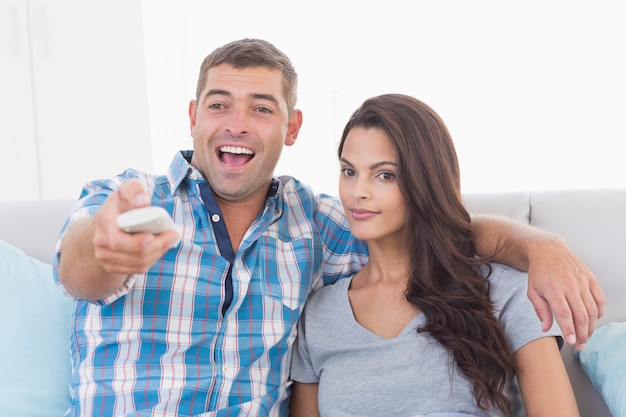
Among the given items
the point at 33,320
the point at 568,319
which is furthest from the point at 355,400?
the point at 33,320

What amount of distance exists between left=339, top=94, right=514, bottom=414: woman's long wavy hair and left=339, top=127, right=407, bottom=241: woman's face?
2cm

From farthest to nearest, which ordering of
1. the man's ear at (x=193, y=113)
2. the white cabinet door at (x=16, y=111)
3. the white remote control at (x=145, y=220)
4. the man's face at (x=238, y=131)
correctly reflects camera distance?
1. the white cabinet door at (x=16, y=111)
2. the man's ear at (x=193, y=113)
3. the man's face at (x=238, y=131)
4. the white remote control at (x=145, y=220)

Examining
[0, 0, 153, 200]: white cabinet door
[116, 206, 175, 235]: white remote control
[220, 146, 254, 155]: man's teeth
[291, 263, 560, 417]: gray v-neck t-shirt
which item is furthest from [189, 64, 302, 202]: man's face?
[0, 0, 153, 200]: white cabinet door

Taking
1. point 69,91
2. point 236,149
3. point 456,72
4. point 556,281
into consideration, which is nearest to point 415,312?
point 556,281

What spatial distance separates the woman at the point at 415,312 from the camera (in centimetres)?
133

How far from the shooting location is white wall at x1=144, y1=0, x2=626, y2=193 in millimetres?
3391

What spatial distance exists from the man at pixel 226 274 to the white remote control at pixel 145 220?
11.7 inches

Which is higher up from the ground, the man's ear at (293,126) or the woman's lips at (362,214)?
the man's ear at (293,126)

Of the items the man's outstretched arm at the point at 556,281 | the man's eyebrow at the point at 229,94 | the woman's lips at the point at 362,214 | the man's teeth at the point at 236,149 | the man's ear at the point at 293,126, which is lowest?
the man's outstretched arm at the point at 556,281

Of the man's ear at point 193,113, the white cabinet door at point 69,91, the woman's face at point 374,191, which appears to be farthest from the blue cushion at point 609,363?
the white cabinet door at point 69,91

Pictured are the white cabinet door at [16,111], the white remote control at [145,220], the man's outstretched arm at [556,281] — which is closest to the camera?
the white remote control at [145,220]

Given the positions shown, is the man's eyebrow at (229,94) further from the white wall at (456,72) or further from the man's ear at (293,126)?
the white wall at (456,72)

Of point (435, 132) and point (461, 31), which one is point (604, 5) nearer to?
point (461, 31)

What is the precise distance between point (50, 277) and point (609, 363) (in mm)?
1189
